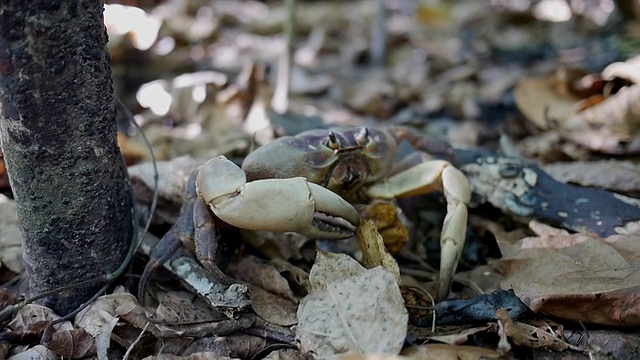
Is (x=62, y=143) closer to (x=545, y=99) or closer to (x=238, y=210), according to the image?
(x=238, y=210)

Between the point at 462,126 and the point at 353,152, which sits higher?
the point at 353,152

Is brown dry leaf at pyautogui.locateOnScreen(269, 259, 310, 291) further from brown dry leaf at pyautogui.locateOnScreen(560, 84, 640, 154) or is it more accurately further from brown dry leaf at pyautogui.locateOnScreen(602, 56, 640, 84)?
brown dry leaf at pyautogui.locateOnScreen(602, 56, 640, 84)

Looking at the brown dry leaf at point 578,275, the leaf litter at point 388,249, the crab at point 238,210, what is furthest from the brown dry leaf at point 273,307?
the brown dry leaf at point 578,275

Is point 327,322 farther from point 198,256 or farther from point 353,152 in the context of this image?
point 353,152

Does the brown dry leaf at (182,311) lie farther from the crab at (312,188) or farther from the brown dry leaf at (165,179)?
the brown dry leaf at (165,179)

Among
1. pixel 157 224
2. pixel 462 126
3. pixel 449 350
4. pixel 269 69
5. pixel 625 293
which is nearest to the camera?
pixel 449 350

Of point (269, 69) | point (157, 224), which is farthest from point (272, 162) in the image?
point (269, 69)

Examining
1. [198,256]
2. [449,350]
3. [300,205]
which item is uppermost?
[300,205]
